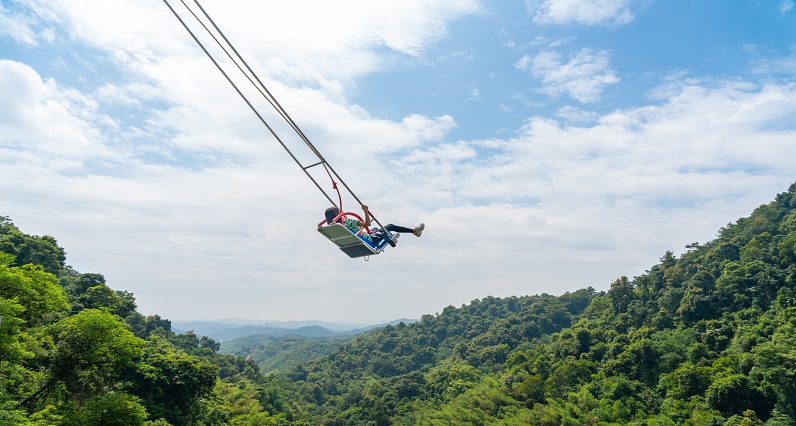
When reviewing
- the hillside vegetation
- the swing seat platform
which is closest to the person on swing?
the swing seat platform

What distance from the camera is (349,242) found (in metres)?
8.91

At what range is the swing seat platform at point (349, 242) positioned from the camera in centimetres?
833

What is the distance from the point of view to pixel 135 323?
1705 inches

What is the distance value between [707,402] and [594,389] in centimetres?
942

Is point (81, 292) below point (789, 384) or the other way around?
the other way around

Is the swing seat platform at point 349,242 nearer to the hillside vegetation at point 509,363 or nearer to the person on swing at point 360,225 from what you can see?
the person on swing at point 360,225

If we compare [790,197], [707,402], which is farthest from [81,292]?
[790,197]

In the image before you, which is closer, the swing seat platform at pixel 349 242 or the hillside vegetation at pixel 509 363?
the swing seat platform at pixel 349 242

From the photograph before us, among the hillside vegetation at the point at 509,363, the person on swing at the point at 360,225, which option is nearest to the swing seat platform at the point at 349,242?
the person on swing at the point at 360,225

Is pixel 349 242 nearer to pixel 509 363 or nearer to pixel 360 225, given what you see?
pixel 360 225

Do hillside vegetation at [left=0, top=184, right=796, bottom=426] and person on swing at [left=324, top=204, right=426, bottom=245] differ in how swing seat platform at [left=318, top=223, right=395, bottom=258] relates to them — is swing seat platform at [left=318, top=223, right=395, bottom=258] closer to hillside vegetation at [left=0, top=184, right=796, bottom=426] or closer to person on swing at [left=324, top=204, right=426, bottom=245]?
person on swing at [left=324, top=204, right=426, bottom=245]

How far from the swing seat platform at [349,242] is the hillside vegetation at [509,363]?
9.97 metres

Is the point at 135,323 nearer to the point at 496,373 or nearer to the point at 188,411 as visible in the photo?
the point at 188,411

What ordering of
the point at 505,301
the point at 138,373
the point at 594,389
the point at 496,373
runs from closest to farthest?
the point at 138,373 < the point at 594,389 < the point at 496,373 < the point at 505,301
